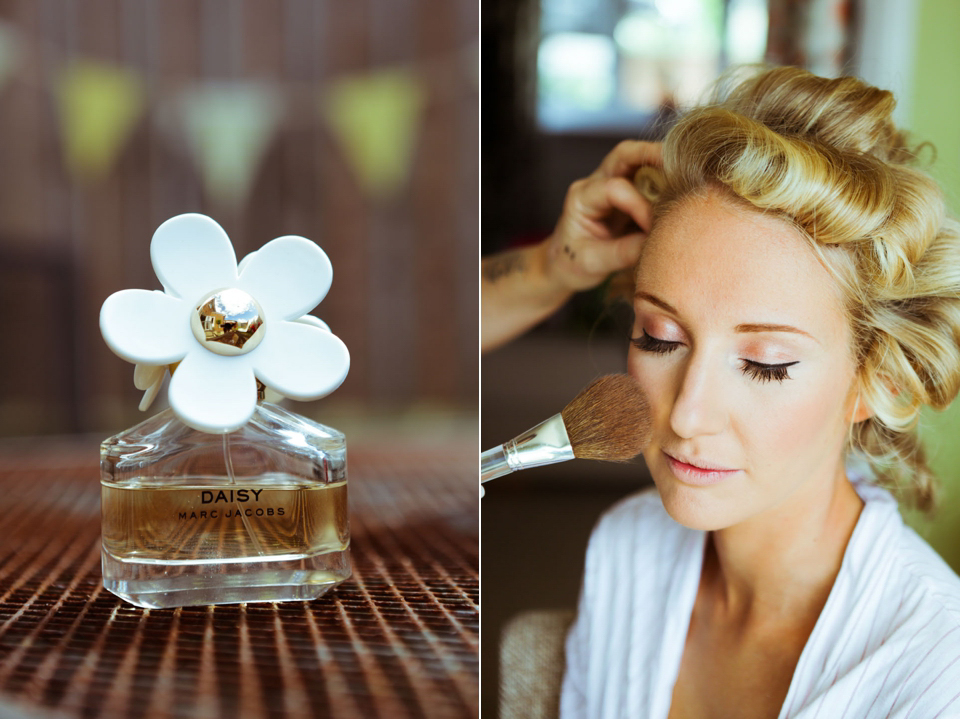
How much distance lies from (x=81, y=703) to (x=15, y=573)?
147mm

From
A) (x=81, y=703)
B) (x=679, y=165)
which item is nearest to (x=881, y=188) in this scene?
(x=679, y=165)

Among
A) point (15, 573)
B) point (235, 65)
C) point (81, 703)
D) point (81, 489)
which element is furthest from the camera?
point (235, 65)

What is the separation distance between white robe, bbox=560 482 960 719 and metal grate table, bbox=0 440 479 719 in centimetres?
7

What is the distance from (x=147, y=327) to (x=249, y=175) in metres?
0.97

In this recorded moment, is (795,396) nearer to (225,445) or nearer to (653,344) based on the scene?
(653,344)

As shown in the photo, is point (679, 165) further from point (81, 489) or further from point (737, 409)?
point (81, 489)

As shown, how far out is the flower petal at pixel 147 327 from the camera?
0.27 meters

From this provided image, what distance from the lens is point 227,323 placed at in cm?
28

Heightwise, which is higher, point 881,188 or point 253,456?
point 881,188

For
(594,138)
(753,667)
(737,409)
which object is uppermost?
(594,138)

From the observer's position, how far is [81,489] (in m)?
0.53

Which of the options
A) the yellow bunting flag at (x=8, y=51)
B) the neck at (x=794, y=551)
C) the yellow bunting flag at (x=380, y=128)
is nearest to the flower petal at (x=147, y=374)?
the neck at (x=794, y=551)

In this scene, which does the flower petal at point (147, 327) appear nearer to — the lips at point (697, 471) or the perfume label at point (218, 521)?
the perfume label at point (218, 521)

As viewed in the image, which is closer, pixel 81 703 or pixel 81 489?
pixel 81 703
